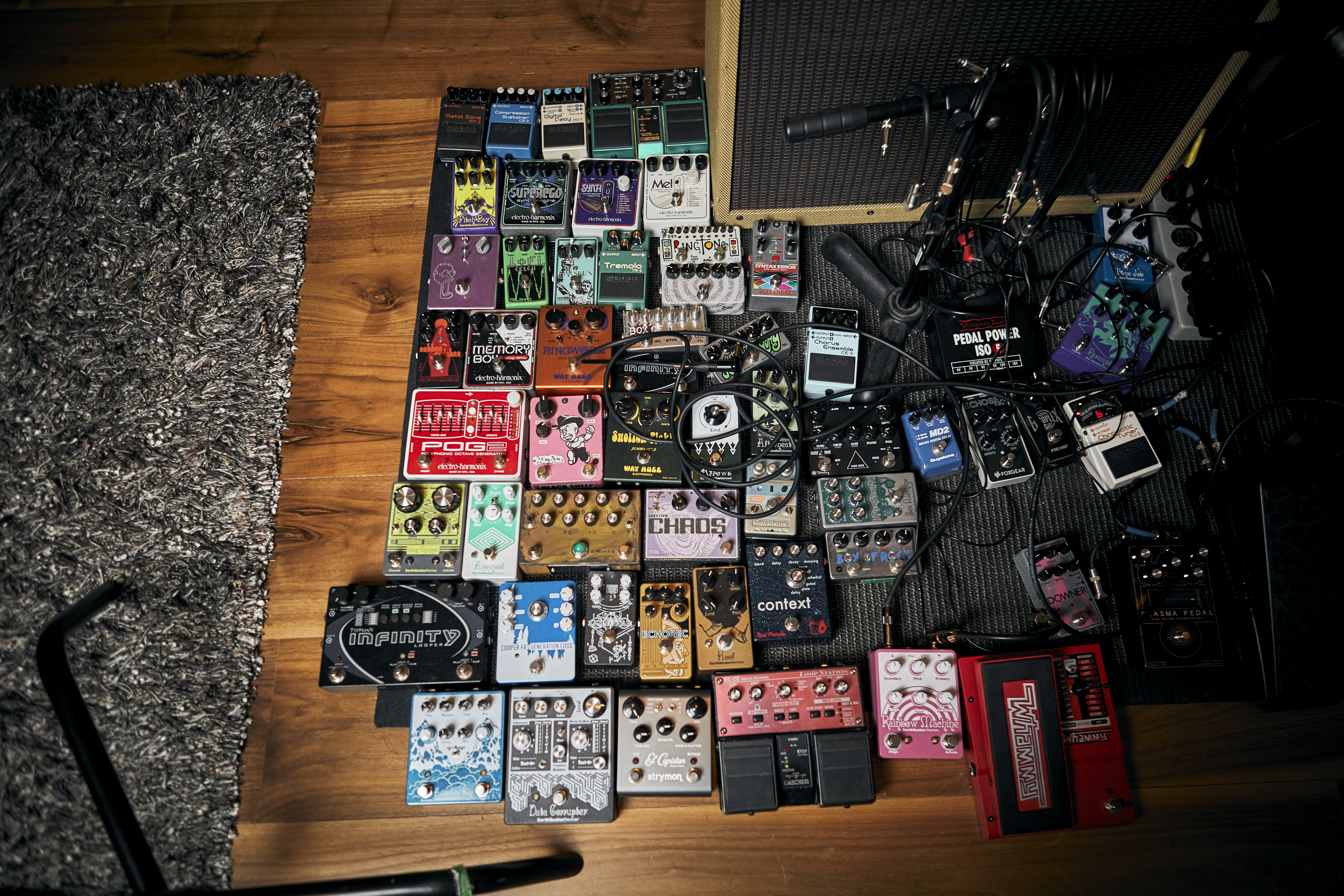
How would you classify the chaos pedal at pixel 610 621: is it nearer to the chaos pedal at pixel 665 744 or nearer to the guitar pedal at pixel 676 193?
the chaos pedal at pixel 665 744

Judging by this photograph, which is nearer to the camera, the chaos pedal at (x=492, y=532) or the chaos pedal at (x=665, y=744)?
the chaos pedal at (x=665, y=744)

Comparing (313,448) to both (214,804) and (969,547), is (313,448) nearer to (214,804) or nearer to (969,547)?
(214,804)

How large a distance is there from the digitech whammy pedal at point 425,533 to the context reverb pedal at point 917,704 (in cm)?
127

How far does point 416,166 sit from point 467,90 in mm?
337

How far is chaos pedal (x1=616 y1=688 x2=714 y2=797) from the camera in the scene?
2.06 m

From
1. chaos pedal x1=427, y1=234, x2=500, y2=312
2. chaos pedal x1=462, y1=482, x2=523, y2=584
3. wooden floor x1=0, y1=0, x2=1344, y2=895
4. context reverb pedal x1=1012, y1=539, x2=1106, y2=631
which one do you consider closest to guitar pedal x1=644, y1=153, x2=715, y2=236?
chaos pedal x1=427, y1=234, x2=500, y2=312

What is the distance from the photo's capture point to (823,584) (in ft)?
7.25

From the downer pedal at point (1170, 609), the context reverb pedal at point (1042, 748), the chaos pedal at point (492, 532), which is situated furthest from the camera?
the chaos pedal at point (492, 532)

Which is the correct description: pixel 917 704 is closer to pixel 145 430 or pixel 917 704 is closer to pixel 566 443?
pixel 566 443

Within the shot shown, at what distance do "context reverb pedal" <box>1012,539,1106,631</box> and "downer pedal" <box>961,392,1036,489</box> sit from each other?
0.23 meters

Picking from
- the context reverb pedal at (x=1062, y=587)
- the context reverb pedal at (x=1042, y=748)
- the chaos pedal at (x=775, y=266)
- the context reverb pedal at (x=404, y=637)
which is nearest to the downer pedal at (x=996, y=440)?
the context reverb pedal at (x=1062, y=587)

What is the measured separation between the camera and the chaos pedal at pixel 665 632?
7.09 feet

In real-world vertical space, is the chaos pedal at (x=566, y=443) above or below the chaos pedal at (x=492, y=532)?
above

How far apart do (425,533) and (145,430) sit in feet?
3.70
